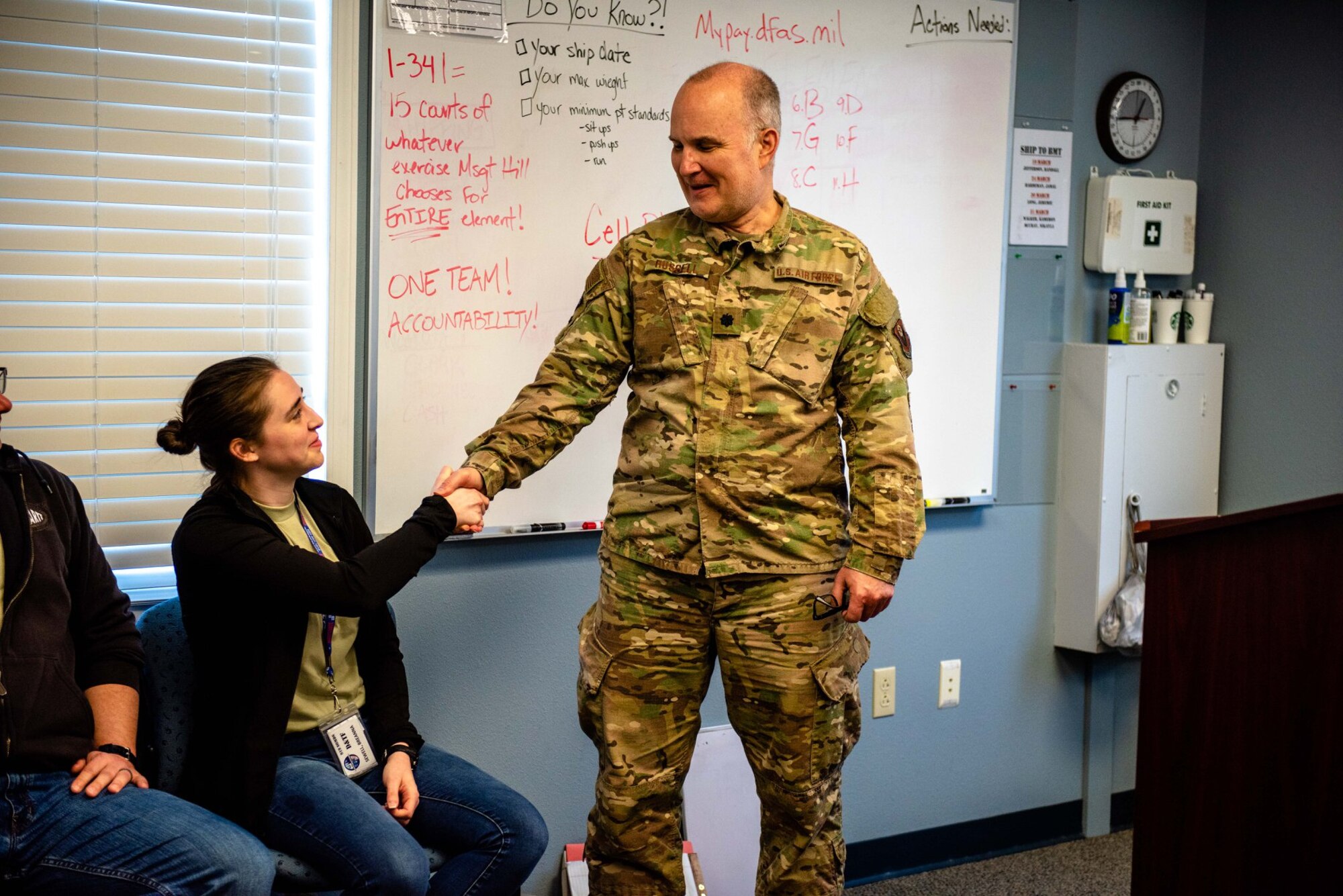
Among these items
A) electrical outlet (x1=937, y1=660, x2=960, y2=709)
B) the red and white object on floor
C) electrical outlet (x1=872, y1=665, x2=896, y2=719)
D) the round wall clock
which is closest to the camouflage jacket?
the red and white object on floor

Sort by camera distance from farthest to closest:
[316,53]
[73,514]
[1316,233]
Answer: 1. [1316,233]
2. [316,53]
3. [73,514]

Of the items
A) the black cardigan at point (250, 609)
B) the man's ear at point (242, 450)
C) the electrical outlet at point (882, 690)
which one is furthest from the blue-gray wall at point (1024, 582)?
the man's ear at point (242, 450)

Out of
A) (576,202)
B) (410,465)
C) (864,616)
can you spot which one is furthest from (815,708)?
(576,202)

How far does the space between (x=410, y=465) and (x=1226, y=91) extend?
2.34 m

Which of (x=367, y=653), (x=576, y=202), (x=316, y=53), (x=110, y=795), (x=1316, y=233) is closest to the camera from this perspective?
(x=110, y=795)

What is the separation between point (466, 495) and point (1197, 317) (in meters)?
2.12

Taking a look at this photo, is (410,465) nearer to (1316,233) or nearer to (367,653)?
(367,653)

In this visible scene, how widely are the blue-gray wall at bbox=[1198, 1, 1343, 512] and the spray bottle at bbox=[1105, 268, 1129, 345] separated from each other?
0.36 m

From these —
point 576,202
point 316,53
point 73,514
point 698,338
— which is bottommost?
point 73,514

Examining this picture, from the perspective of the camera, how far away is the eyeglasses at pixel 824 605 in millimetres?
1935

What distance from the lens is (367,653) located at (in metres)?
2.06

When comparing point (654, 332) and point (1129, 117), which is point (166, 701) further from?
point (1129, 117)

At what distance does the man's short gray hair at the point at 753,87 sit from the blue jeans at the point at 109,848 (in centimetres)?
136

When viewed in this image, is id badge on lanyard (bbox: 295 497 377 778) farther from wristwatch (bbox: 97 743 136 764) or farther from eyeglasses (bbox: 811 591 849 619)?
eyeglasses (bbox: 811 591 849 619)
